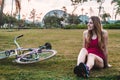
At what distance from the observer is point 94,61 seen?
7984 millimetres

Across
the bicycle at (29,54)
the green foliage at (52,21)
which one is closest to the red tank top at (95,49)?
the bicycle at (29,54)

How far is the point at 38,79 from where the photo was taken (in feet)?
24.0

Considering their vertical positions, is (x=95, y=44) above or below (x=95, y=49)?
above

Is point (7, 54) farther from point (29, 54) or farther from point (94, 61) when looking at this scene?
point (94, 61)

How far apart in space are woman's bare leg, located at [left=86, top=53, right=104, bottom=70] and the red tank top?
4.9 inches

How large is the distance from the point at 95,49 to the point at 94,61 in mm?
279

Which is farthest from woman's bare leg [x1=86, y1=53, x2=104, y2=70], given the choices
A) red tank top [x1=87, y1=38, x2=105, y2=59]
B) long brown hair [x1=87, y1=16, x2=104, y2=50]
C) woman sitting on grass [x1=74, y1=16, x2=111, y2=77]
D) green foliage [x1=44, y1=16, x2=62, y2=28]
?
green foliage [x1=44, y1=16, x2=62, y2=28]

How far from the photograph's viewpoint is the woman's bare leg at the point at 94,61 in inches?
303

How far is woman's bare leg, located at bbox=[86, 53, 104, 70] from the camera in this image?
769 centimetres

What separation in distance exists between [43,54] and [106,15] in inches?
3187

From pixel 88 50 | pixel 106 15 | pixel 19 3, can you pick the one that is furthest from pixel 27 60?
pixel 106 15

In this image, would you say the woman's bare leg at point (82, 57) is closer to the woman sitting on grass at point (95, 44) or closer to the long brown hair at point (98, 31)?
the woman sitting on grass at point (95, 44)

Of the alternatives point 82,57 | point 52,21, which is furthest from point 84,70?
point 52,21

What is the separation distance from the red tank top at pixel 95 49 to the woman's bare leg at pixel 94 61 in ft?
0.41
